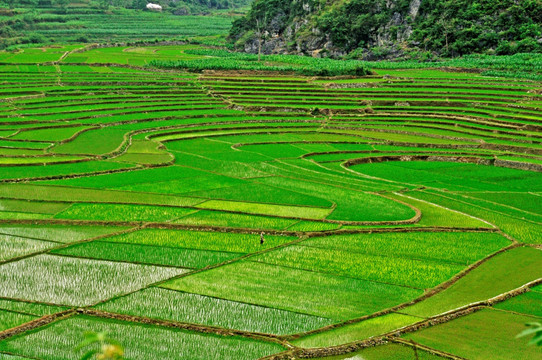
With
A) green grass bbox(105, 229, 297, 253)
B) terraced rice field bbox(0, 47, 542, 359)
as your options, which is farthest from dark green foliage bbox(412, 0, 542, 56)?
green grass bbox(105, 229, 297, 253)

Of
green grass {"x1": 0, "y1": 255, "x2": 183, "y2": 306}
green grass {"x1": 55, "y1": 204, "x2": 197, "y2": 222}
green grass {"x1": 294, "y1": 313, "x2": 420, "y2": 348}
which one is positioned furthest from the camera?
green grass {"x1": 55, "y1": 204, "x2": 197, "y2": 222}

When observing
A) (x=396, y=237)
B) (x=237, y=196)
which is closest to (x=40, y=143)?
(x=237, y=196)

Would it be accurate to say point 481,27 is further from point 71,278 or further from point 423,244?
point 71,278

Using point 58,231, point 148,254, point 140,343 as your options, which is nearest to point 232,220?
point 148,254

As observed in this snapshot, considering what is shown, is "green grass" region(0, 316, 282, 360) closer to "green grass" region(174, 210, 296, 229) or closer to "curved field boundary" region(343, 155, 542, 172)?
"green grass" region(174, 210, 296, 229)

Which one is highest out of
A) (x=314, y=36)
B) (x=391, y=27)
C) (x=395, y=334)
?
(x=391, y=27)

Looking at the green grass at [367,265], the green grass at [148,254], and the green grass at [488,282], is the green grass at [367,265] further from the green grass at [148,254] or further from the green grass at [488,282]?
the green grass at [148,254]

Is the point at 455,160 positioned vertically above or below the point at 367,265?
above
